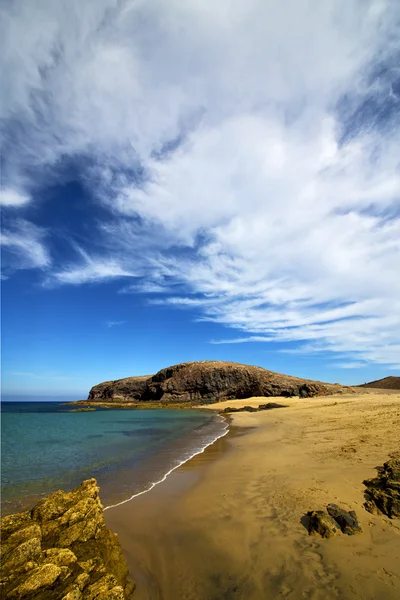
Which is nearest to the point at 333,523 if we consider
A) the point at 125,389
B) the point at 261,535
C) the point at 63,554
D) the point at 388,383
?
the point at 261,535

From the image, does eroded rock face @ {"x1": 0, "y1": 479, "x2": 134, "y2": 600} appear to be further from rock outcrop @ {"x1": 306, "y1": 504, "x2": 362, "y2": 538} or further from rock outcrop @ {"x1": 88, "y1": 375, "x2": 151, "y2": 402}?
rock outcrop @ {"x1": 88, "y1": 375, "x2": 151, "y2": 402}

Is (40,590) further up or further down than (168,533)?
further up

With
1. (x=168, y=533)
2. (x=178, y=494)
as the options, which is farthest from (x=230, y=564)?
(x=178, y=494)

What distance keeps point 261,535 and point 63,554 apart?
3965 mm

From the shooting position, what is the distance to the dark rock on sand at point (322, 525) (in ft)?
19.3

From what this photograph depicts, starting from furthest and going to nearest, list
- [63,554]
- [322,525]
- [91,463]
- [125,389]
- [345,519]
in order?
[125,389], [91,463], [345,519], [322,525], [63,554]

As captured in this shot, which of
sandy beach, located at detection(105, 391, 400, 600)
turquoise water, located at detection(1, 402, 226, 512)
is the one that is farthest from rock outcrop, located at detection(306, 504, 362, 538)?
turquoise water, located at detection(1, 402, 226, 512)

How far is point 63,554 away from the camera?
462cm

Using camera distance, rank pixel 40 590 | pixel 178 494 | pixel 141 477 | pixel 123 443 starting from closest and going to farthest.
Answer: pixel 40 590, pixel 178 494, pixel 141 477, pixel 123 443

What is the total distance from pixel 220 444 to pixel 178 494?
9098mm

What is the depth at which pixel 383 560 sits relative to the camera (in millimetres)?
5020

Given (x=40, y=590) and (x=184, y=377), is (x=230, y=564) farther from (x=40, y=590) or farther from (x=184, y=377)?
(x=184, y=377)

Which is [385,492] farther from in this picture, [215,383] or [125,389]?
[125,389]

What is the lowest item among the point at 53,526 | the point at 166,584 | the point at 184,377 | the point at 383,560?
the point at 166,584
